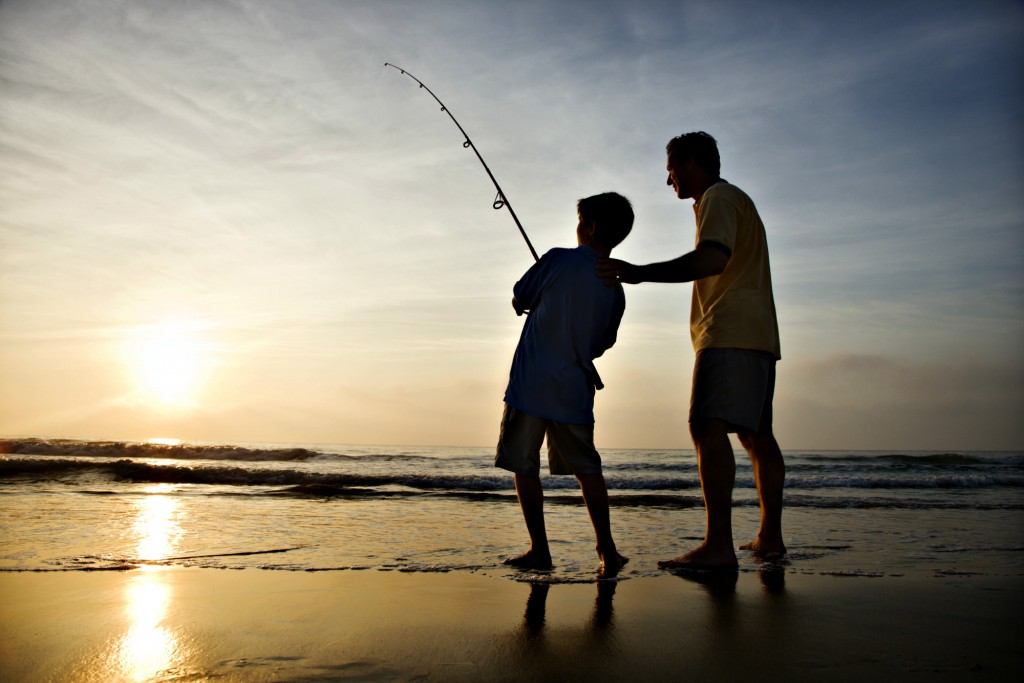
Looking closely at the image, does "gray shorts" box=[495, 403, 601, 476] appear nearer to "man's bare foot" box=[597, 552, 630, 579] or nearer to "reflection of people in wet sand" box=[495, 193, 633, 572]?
"reflection of people in wet sand" box=[495, 193, 633, 572]

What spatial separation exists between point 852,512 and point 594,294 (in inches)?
162

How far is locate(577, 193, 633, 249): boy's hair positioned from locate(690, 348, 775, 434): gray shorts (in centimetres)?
68

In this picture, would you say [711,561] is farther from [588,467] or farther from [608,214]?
[608,214]

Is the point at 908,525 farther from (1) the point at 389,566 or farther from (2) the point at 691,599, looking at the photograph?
(1) the point at 389,566

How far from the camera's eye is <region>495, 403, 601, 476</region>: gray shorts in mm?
3018

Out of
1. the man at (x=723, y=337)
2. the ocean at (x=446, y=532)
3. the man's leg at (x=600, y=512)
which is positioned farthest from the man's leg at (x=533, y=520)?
the man at (x=723, y=337)

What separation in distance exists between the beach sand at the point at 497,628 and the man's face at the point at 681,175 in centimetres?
172

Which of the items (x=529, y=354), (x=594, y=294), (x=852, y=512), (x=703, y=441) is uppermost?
(x=594, y=294)

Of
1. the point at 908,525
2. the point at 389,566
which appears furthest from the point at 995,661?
the point at 908,525

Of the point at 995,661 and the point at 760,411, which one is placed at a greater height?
the point at 760,411

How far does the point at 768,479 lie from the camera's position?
3.22 meters

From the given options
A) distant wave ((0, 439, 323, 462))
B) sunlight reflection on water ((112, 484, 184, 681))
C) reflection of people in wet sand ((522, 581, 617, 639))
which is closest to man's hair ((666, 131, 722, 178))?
reflection of people in wet sand ((522, 581, 617, 639))

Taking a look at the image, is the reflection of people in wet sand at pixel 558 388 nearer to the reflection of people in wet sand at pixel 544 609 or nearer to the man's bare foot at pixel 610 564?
the man's bare foot at pixel 610 564

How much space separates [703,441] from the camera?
297cm
